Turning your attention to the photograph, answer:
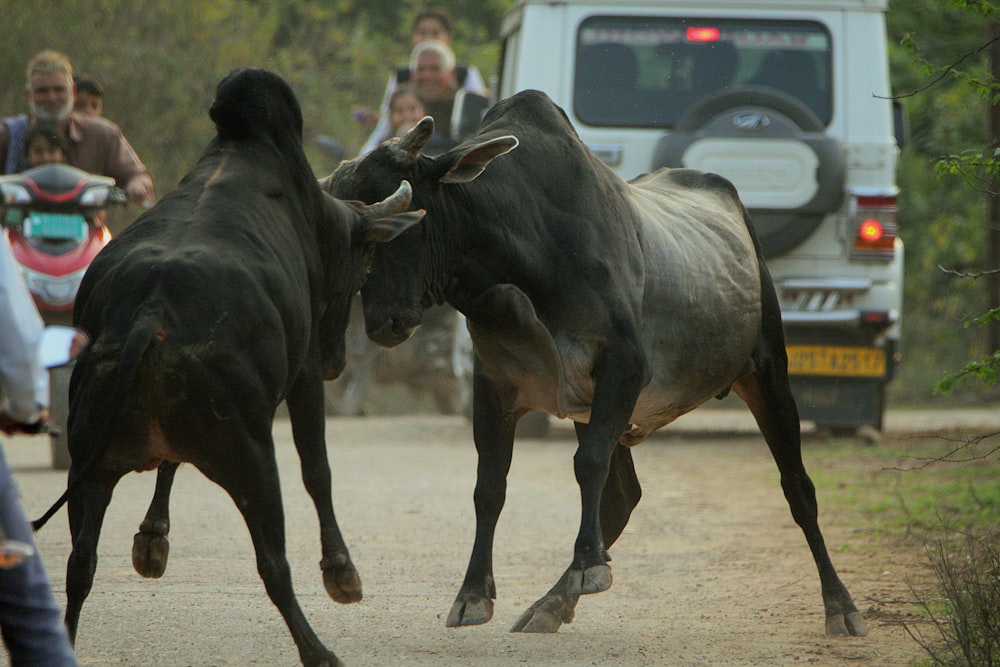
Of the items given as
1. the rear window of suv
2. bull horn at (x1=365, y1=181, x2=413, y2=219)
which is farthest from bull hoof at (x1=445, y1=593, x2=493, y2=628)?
the rear window of suv

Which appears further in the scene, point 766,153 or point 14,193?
point 766,153

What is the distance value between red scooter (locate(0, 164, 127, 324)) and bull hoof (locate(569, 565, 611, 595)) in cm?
493

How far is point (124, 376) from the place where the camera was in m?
4.11

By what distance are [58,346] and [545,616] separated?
2999 mm

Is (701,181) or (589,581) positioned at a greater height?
(701,181)

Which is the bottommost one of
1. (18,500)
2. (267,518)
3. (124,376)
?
(267,518)

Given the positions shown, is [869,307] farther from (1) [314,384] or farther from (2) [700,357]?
(1) [314,384]

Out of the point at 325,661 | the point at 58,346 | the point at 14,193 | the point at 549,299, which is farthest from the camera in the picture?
the point at 14,193

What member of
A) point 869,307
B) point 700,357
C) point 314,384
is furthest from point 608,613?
point 869,307

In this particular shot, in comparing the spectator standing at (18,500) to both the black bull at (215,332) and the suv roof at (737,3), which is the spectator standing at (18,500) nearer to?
the black bull at (215,332)

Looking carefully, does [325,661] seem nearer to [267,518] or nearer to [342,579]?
[267,518]

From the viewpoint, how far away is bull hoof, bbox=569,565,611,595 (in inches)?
209

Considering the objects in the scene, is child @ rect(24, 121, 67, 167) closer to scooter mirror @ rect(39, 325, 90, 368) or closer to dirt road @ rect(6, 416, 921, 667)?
dirt road @ rect(6, 416, 921, 667)

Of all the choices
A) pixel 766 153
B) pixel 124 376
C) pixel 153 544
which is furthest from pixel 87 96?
pixel 124 376
